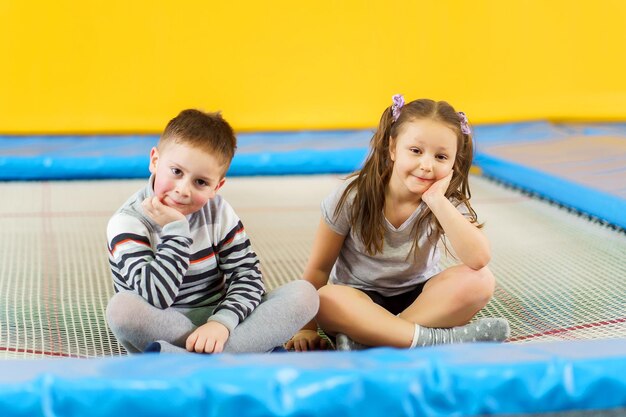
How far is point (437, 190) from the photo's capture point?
148cm

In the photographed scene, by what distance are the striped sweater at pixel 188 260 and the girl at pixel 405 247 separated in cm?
15

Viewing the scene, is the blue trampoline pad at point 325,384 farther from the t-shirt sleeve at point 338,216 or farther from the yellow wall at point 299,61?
the yellow wall at point 299,61

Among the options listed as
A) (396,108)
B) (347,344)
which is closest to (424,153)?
(396,108)

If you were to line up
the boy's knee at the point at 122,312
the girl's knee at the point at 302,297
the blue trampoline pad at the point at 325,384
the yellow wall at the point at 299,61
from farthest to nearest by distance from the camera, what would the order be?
the yellow wall at the point at 299,61 → the girl's knee at the point at 302,297 → the boy's knee at the point at 122,312 → the blue trampoline pad at the point at 325,384

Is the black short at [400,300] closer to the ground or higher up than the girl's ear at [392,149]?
closer to the ground

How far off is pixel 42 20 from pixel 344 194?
7.75ft

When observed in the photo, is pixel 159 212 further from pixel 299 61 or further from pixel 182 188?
pixel 299 61

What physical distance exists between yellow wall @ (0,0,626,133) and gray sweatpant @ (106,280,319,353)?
234 cm

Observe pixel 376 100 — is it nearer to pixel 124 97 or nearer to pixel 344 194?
pixel 124 97

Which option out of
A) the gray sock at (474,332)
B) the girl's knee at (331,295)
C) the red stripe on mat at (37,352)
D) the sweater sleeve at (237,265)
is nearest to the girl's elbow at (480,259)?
the gray sock at (474,332)

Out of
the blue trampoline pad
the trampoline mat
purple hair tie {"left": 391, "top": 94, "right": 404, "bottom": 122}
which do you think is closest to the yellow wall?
the trampoline mat

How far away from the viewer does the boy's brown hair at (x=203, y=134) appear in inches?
53.6

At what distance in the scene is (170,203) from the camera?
1.36m

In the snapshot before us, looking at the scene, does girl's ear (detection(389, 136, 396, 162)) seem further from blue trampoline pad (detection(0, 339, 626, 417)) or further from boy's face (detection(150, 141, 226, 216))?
blue trampoline pad (detection(0, 339, 626, 417))
